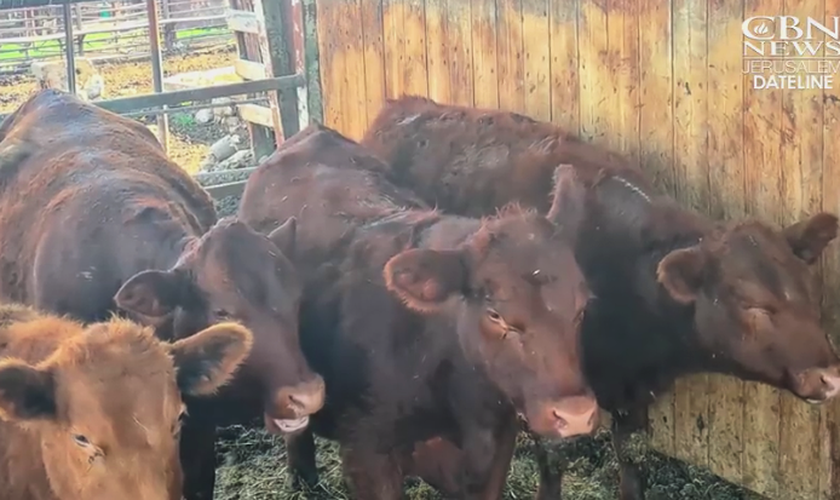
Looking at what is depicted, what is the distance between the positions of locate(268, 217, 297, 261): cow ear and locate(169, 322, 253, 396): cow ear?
1034 mm

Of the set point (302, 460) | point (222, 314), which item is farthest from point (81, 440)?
point (302, 460)

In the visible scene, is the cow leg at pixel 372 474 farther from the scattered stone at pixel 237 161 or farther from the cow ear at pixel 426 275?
the scattered stone at pixel 237 161

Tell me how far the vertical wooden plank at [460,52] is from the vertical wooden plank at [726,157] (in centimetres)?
208

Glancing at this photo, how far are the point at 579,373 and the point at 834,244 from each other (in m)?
1.59

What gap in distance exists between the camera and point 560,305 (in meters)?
4.02

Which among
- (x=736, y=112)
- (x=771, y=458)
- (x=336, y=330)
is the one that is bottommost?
(x=771, y=458)

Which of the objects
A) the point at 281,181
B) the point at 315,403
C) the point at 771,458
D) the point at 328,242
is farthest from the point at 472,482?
the point at 281,181

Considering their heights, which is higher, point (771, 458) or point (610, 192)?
point (610, 192)

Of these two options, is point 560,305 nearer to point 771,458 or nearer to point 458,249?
point 458,249

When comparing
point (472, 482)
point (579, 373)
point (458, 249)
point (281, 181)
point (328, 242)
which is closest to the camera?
point (579, 373)

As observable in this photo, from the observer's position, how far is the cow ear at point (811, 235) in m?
4.51

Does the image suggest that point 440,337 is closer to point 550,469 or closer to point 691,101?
point 550,469

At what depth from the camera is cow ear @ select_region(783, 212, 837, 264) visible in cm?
451

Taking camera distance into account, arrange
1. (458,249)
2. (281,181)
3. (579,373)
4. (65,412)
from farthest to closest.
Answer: (281,181)
(458,249)
(579,373)
(65,412)
